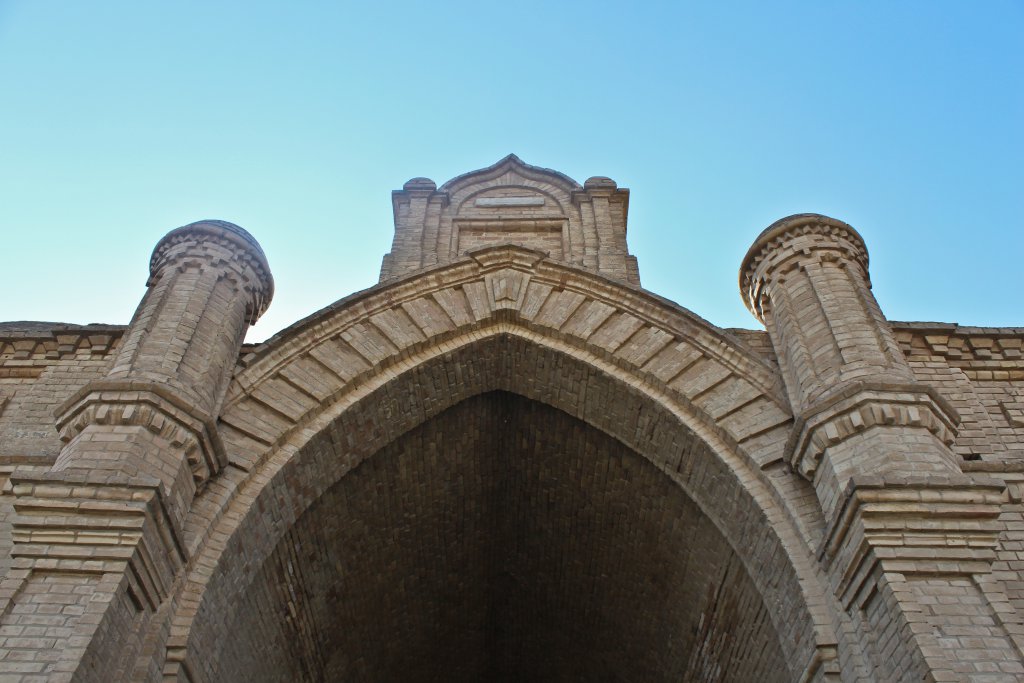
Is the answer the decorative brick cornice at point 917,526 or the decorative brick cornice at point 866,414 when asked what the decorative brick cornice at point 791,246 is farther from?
the decorative brick cornice at point 917,526

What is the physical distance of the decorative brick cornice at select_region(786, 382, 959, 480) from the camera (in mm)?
8062

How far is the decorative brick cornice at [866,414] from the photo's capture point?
8.06 m

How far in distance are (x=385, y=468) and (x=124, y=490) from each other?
356cm

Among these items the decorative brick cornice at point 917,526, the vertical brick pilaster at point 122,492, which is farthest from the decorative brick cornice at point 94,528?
the decorative brick cornice at point 917,526

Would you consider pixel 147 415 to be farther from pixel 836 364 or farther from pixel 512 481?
pixel 836 364

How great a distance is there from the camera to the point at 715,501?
9.37 m

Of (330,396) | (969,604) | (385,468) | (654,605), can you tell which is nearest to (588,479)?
(654,605)

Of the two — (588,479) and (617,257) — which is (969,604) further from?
(617,257)

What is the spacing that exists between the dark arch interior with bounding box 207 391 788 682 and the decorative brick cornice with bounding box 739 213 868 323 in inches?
92.9

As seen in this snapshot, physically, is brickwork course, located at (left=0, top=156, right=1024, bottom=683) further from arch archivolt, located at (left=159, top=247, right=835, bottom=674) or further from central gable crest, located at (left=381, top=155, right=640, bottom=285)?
central gable crest, located at (left=381, top=155, right=640, bottom=285)

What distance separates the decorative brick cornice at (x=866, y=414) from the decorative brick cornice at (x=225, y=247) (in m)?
5.89

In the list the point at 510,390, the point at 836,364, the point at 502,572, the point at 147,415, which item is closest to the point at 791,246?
the point at 836,364

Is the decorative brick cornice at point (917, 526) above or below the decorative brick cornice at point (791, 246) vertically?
below

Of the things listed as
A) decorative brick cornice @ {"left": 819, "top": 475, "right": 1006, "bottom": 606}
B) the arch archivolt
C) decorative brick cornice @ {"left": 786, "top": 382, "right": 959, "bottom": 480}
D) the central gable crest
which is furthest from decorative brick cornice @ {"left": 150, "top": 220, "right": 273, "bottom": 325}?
decorative brick cornice @ {"left": 819, "top": 475, "right": 1006, "bottom": 606}
